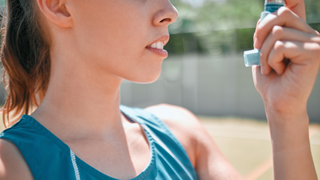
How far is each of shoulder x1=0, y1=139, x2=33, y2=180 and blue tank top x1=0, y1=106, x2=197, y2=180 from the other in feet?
0.05

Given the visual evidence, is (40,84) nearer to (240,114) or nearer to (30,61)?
(30,61)

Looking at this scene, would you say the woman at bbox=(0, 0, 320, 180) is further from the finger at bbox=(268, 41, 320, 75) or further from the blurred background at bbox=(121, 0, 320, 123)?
the blurred background at bbox=(121, 0, 320, 123)

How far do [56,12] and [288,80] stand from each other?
91 cm

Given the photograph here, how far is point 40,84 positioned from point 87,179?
0.59 meters

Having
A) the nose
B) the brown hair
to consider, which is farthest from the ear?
the nose

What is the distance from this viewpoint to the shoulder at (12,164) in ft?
2.81

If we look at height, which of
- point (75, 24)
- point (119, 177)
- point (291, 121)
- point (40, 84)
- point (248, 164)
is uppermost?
point (75, 24)

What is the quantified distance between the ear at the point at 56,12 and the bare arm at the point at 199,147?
2.32ft

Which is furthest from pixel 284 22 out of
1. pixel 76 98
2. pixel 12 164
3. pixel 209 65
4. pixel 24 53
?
pixel 209 65

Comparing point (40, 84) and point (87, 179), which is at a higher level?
point (40, 84)

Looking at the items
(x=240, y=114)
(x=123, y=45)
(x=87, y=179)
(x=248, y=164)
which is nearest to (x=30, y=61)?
(x=123, y=45)

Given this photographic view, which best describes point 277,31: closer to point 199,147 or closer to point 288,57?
point 288,57

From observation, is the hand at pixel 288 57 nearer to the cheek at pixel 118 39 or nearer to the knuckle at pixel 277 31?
the knuckle at pixel 277 31

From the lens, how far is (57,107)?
1143mm
